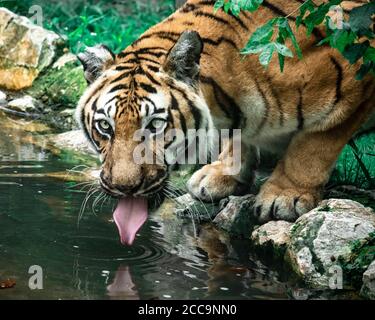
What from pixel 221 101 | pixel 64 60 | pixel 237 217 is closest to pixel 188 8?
pixel 221 101

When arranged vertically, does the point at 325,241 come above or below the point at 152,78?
below

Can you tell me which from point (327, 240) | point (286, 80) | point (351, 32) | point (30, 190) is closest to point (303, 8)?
point (351, 32)

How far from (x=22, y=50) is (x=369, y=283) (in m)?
6.35

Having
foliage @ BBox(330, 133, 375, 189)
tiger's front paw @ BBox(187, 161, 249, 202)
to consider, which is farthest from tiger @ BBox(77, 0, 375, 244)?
foliage @ BBox(330, 133, 375, 189)

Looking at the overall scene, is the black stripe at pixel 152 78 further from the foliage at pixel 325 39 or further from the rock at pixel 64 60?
the rock at pixel 64 60

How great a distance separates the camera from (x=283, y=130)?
5.39m

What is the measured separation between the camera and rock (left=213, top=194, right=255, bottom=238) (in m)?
A: 5.55

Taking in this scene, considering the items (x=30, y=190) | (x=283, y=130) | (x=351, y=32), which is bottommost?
(x=30, y=190)

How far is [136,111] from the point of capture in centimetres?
464

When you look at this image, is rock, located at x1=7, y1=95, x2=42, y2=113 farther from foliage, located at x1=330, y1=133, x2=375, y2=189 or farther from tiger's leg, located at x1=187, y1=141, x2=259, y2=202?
foliage, located at x1=330, y1=133, x2=375, y2=189

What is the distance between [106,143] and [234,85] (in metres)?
0.88

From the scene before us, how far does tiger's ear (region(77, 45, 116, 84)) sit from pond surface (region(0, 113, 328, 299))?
99 cm

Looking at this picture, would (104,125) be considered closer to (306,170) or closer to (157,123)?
(157,123)
